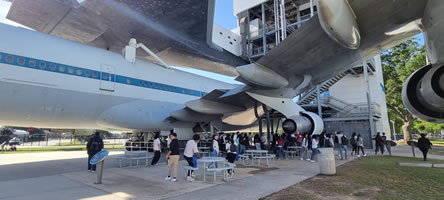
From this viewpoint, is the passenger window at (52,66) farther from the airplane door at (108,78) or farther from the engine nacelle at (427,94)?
the engine nacelle at (427,94)

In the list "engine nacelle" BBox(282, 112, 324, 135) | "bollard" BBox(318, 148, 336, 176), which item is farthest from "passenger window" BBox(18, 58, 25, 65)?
"bollard" BBox(318, 148, 336, 176)

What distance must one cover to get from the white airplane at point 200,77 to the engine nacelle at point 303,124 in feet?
0.13

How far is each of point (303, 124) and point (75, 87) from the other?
351 inches

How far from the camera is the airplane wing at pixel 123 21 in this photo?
20.9 metres

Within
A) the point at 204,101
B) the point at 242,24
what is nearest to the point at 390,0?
the point at 204,101

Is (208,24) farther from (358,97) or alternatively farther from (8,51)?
(8,51)

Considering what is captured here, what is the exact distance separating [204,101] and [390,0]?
870 centimetres

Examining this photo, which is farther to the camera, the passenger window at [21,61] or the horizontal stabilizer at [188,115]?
the horizontal stabilizer at [188,115]

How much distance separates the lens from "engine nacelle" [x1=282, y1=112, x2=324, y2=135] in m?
9.35

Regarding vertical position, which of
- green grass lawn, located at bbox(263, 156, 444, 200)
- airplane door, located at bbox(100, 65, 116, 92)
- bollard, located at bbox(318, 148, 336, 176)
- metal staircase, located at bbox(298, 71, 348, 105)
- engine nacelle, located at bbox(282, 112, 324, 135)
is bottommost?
green grass lawn, located at bbox(263, 156, 444, 200)

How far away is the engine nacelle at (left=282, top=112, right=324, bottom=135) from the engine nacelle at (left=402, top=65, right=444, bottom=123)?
5325mm

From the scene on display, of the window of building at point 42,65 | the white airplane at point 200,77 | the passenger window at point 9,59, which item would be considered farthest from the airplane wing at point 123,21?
the passenger window at point 9,59

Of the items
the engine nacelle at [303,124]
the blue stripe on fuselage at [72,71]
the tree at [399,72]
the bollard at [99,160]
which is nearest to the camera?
the bollard at [99,160]

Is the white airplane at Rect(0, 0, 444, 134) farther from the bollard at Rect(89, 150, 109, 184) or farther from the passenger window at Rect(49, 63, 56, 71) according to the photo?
the bollard at Rect(89, 150, 109, 184)
